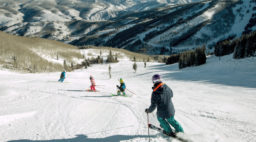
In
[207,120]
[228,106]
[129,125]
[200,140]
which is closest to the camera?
[200,140]

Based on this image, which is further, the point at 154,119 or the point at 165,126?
the point at 154,119

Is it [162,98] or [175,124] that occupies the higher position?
[162,98]

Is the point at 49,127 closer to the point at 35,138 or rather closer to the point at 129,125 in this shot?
the point at 35,138

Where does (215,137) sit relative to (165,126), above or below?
below

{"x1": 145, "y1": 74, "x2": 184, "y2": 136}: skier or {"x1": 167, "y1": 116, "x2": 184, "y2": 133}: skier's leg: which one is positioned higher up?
{"x1": 145, "y1": 74, "x2": 184, "y2": 136}: skier

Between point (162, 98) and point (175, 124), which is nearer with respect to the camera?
point (162, 98)

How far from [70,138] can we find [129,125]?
8.38 feet

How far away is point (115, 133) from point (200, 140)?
327cm

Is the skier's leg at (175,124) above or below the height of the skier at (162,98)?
below

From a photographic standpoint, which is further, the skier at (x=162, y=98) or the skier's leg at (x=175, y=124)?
the skier's leg at (x=175, y=124)

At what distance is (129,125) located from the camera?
7035mm

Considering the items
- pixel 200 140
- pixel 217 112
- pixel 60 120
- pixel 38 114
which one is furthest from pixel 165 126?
pixel 38 114

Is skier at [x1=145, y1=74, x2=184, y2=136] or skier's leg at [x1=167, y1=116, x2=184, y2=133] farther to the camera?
skier's leg at [x1=167, y1=116, x2=184, y2=133]

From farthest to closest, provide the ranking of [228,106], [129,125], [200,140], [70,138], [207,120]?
[228,106], [207,120], [129,125], [70,138], [200,140]
